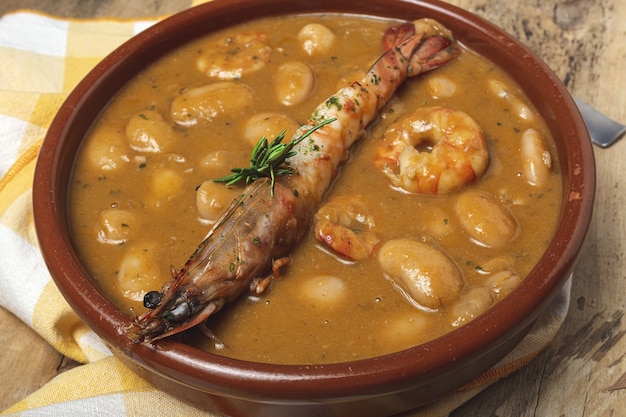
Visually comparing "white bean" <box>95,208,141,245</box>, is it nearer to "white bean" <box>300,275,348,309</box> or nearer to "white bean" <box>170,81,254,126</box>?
"white bean" <box>170,81,254,126</box>

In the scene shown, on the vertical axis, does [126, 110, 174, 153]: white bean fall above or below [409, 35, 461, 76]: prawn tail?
below

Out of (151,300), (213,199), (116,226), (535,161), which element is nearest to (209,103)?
(213,199)

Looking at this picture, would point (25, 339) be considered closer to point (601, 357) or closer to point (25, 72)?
point (25, 72)

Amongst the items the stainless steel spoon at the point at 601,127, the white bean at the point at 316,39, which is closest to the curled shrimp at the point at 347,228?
the white bean at the point at 316,39

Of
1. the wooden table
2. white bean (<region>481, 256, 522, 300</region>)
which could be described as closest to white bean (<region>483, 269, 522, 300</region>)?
white bean (<region>481, 256, 522, 300</region>)

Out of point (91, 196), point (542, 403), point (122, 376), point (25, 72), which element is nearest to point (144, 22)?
point (25, 72)
